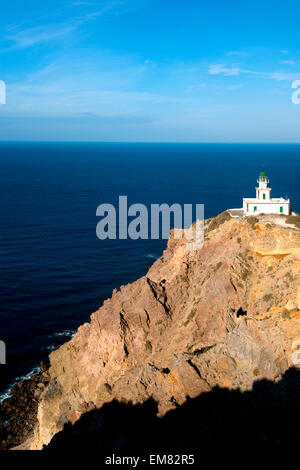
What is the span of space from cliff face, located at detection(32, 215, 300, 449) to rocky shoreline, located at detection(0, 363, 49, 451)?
153 inches

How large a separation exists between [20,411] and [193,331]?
26259 millimetres

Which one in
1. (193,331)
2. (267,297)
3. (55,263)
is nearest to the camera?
(267,297)

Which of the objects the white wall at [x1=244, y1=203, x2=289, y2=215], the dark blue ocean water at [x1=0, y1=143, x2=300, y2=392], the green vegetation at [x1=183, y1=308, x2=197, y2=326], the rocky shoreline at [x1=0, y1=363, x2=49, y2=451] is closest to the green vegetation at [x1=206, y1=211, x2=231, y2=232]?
the white wall at [x1=244, y1=203, x2=289, y2=215]

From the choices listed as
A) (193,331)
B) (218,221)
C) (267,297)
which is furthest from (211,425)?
(218,221)

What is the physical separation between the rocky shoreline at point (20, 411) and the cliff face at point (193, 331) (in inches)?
153

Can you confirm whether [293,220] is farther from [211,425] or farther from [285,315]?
[211,425]

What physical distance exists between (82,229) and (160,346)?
285 feet

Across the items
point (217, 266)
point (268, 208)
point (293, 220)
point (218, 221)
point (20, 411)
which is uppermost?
point (268, 208)

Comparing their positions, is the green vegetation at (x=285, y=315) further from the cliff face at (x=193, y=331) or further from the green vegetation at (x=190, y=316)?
the green vegetation at (x=190, y=316)

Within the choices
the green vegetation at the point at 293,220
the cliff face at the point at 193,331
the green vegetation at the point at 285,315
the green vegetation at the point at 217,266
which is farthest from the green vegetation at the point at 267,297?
the green vegetation at the point at 293,220

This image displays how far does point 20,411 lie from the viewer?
50250 millimetres

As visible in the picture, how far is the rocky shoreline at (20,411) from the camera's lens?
4644 centimetres

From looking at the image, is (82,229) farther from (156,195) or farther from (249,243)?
(249,243)
